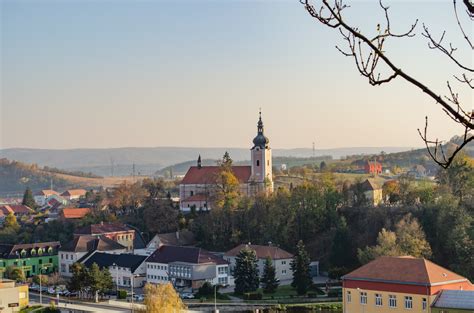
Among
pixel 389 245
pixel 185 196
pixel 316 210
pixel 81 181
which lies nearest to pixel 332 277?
pixel 389 245

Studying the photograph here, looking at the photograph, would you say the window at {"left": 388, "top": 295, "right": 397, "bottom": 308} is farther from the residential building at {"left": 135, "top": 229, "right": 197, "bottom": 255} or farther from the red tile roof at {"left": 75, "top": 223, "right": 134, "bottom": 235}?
the red tile roof at {"left": 75, "top": 223, "right": 134, "bottom": 235}

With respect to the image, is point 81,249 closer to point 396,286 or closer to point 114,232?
point 114,232

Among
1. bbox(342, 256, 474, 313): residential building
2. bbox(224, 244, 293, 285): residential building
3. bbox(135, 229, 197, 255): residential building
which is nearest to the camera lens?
bbox(342, 256, 474, 313): residential building

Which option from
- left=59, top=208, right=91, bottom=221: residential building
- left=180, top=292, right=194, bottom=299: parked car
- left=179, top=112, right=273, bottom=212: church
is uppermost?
left=179, top=112, right=273, bottom=212: church

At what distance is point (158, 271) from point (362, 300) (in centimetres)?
1465

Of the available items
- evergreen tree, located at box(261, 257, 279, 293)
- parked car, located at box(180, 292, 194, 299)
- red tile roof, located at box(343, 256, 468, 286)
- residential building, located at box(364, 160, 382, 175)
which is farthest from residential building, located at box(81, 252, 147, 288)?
residential building, located at box(364, 160, 382, 175)

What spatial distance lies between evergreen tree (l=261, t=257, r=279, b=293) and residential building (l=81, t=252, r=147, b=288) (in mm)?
6500

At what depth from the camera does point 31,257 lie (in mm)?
41219

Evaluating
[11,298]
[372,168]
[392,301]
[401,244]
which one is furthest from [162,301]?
[372,168]

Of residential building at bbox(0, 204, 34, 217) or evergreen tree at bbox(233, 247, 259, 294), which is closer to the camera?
evergreen tree at bbox(233, 247, 259, 294)

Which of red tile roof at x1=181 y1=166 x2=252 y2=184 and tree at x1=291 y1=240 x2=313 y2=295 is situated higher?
red tile roof at x1=181 y1=166 x2=252 y2=184

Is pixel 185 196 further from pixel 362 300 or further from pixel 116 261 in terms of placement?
pixel 362 300

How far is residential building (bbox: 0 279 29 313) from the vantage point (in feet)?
99.9

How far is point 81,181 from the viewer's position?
139750mm
